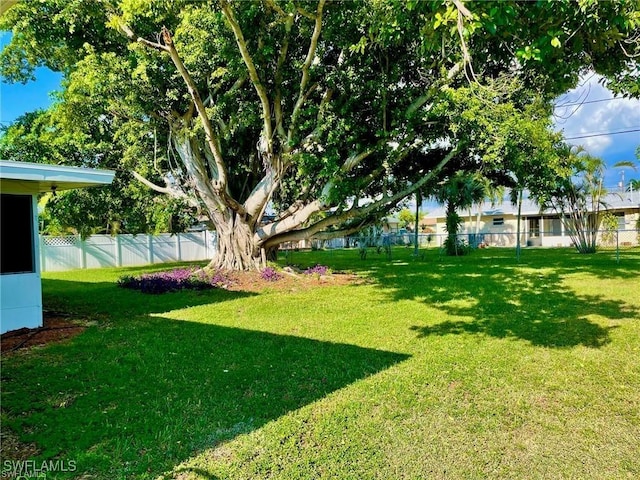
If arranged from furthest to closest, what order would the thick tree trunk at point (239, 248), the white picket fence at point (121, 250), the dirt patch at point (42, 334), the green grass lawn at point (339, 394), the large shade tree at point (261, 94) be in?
the white picket fence at point (121, 250), the thick tree trunk at point (239, 248), the large shade tree at point (261, 94), the dirt patch at point (42, 334), the green grass lawn at point (339, 394)

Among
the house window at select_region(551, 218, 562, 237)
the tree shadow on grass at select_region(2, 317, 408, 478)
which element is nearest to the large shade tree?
the tree shadow on grass at select_region(2, 317, 408, 478)

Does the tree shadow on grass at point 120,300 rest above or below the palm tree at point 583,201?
below

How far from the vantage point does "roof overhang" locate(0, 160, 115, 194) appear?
6.04m

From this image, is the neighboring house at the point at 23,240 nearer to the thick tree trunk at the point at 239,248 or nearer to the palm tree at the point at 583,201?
the thick tree trunk at the point at 239,248

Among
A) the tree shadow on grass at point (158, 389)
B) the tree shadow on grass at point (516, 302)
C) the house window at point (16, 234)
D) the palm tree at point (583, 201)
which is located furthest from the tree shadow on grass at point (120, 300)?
the palm tree at point (583, 201)

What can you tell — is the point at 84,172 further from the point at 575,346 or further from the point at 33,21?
the point at 575,346

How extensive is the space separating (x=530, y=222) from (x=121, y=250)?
93.5 feet

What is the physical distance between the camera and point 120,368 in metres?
4.89

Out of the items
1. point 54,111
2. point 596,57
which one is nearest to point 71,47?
point 54,111

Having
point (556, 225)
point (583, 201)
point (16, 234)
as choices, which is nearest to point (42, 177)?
point (16, 234)

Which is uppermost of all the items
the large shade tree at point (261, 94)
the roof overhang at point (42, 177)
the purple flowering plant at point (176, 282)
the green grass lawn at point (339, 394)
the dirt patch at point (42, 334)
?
the large shade tree at point (261, 94)

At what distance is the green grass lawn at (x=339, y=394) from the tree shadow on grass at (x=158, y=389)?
0.02 meters

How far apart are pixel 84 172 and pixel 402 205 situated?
10.6 meters

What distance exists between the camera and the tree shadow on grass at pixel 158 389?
3.16 m
